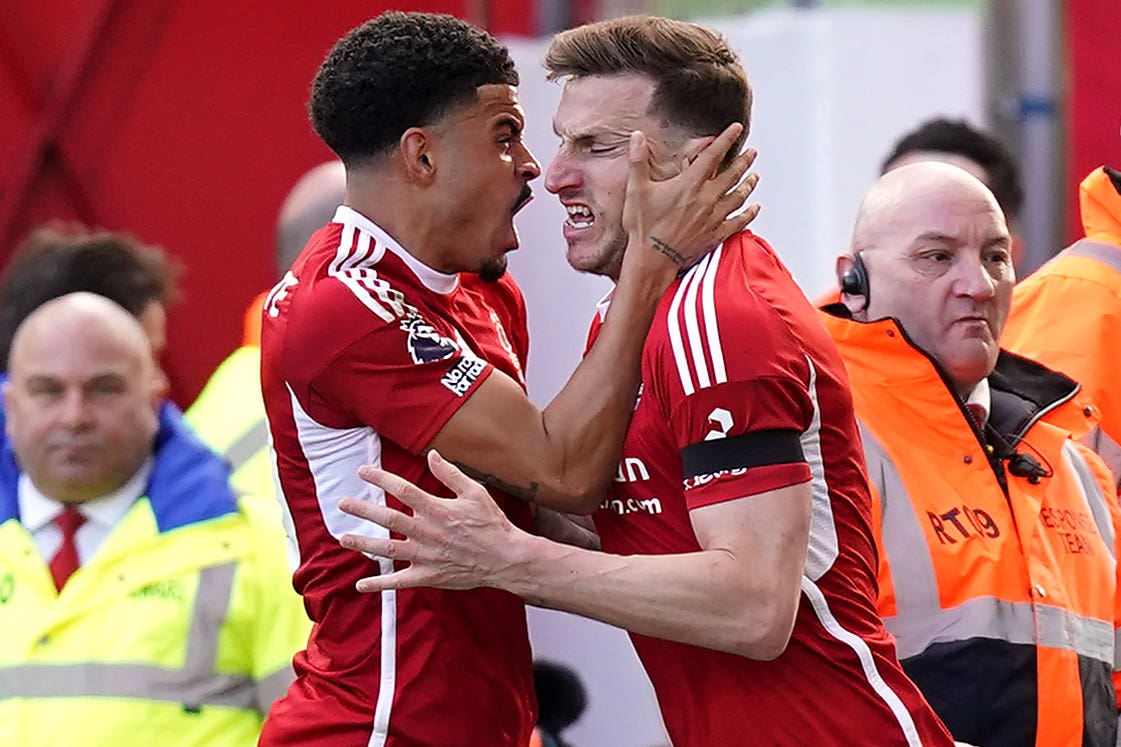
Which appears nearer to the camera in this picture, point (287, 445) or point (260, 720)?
point (287, 445)

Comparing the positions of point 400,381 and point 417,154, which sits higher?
point 417,154

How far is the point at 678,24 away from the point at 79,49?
420cm

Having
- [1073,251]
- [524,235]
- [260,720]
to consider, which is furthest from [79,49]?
[1073,251]

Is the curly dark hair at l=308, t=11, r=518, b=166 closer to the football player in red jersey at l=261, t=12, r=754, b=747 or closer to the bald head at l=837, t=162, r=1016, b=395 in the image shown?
the football player in red jersey at l=261, t=12, r=754, b=747

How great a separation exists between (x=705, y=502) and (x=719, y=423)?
4.4 inches

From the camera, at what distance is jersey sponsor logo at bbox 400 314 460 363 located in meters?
3.01

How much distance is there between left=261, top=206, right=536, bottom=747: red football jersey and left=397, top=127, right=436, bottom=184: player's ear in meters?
0.11

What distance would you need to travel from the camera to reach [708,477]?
2760mm

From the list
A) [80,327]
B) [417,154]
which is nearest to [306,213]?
[80,327]

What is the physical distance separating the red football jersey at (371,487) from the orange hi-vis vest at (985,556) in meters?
0.74

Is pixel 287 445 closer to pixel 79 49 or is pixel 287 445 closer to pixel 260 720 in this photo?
pixel 260 720

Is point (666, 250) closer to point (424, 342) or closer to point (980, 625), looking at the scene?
point (424, 342)

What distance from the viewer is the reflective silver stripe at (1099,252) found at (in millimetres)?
4234

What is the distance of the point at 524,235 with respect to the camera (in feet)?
19.0
